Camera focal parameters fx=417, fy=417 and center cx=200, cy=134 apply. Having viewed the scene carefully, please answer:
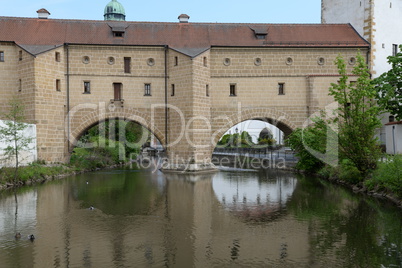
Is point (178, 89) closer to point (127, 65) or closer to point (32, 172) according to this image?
point (127, 65)

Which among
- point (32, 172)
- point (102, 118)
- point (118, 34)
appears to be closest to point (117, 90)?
point (102, 118)

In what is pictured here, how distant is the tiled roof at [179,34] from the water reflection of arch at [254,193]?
31.2ft

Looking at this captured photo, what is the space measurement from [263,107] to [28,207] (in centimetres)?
1887

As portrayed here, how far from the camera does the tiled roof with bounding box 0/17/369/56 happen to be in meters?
29.2

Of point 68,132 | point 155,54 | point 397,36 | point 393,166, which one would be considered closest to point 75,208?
point 393,166

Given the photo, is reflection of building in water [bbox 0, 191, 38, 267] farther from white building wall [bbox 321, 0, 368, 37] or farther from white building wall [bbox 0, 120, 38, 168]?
white building wall [bbox 321, 0, 368, 37]

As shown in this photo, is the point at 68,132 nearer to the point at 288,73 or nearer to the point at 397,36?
the point at 288,73

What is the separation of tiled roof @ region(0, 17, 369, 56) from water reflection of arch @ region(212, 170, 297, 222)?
9.51 metres

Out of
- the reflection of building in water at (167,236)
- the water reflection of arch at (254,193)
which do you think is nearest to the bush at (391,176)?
the water reflection of arch at (254,193)

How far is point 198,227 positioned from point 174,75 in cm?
1807

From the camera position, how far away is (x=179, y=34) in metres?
30.7

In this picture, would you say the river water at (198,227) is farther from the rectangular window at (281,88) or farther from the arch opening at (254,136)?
the arch opening at (254,136)

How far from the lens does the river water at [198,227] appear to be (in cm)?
975

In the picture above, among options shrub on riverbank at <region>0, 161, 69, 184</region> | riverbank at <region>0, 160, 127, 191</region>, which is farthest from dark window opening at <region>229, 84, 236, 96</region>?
shrub on riverbank at <region>0, 161, 69, 184</region>
